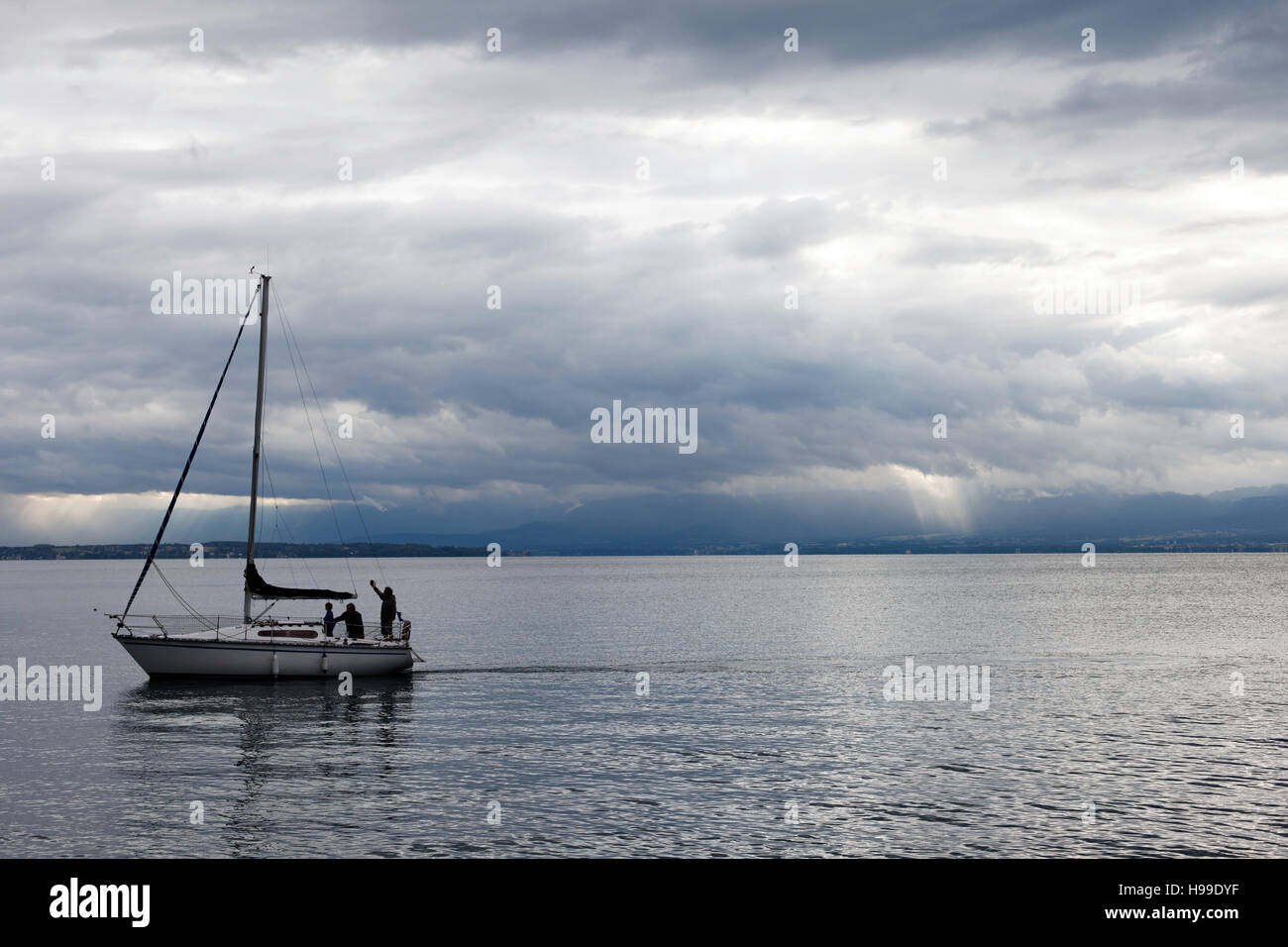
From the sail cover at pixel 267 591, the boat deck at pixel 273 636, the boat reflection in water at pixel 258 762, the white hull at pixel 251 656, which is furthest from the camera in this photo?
the sail cover at pixel 267 591

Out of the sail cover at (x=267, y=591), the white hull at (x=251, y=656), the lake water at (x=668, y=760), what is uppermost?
the sail cover at (x=267, y=591)

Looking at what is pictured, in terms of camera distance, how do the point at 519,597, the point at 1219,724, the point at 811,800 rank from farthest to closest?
the point at 519,597 < the point at 1219,724 < the point at 811,800

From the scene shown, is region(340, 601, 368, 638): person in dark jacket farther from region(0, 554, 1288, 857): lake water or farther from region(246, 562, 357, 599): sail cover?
region(0, 554, 1288, 857): lake water

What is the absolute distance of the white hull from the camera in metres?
49.9

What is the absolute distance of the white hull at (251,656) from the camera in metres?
49.9

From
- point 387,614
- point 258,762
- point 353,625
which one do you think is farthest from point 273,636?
point 258,762

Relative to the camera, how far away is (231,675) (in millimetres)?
50531

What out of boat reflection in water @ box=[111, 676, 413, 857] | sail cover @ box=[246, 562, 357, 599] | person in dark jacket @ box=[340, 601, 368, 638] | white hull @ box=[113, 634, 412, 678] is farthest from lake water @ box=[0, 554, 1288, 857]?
sail cover @ box=[246, 562, 357, 599]

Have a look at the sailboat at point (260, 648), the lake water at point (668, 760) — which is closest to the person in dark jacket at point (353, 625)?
the sailboat at point (260, 648)

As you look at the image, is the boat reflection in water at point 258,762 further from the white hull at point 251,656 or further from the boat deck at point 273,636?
the boat deck at point 273,636
